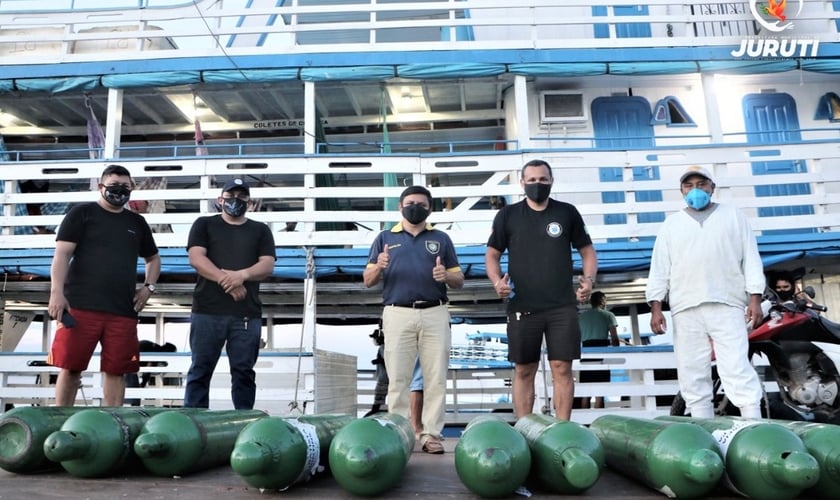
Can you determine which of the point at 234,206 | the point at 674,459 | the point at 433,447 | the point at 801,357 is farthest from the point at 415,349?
the point at 801,357

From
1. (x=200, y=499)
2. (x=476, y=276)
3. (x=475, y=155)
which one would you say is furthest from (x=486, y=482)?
(x=475, y=155)

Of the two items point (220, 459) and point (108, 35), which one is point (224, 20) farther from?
point (220, 459)

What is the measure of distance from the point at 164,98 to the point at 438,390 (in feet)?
25.4

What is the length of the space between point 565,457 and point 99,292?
3.21 meters

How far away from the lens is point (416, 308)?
13.8 ft

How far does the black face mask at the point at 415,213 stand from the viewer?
4.28 m

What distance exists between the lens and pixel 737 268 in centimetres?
403

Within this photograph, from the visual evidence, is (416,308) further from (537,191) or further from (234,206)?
(234,206)

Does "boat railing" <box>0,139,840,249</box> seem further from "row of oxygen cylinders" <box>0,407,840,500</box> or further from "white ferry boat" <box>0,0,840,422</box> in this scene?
"row of oxygen cylinders" <box>0,407,840,500</box>

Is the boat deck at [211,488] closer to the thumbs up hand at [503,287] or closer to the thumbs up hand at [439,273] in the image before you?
the thumbs up hand at [503,287]

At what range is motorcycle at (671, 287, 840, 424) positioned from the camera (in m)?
4.36

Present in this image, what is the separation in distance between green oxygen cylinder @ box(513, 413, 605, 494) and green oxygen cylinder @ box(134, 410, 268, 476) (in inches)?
52.4

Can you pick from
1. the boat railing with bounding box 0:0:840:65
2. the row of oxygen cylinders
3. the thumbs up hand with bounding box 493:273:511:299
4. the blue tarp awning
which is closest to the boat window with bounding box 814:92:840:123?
the boat railing with bounding box 0:0:840:65

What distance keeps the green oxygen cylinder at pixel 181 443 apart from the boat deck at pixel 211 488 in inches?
2.3
